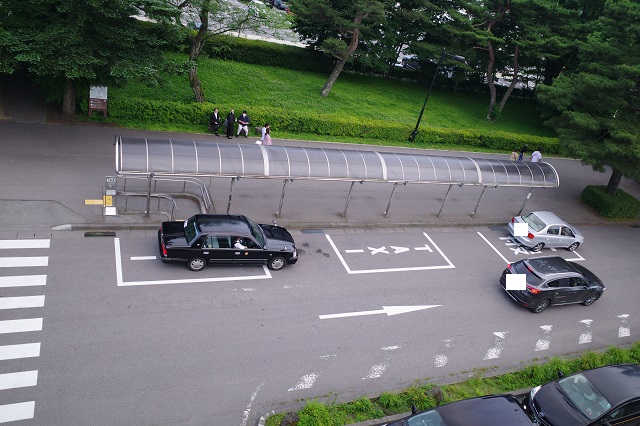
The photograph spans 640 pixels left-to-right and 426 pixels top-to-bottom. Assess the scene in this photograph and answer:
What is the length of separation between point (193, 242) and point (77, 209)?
5275 millimetres

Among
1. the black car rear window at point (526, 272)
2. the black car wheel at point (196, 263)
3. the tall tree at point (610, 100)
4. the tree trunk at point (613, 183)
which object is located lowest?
the black car wheel at point (196, 263)

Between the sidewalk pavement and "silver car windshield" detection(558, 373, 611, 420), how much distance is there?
9.85m

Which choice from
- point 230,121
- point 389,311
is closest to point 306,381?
point 389,311

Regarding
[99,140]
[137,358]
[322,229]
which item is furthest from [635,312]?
[99,140]

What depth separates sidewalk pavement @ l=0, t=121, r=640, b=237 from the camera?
57.1 feet

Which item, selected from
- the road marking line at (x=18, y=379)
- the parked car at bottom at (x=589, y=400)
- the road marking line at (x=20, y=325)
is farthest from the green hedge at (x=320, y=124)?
the parked car at bottom at (x=589, y=400)

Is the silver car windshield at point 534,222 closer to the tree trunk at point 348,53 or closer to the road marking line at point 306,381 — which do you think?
the road marking line at point 306,381

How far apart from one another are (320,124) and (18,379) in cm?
2126

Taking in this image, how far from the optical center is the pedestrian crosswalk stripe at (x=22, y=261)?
14438 millimetres

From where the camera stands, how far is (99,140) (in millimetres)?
22641

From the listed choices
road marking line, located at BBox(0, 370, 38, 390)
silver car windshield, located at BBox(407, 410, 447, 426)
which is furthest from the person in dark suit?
silver car windshield, located at BBox(407, 410, 447, 426)

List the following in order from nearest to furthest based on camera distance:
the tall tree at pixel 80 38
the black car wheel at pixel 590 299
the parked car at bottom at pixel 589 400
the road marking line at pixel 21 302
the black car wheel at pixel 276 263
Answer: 1. the parked car at bottom at pixel 589 400
2. the road marking line at pixel 21 302
3. the black car wheel at pixel 276 263
4. the black car wheel at pixel 590 299
5. the tall tree at pixel 80 38

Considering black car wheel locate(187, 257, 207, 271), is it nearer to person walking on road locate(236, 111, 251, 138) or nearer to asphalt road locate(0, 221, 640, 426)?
asphalt road locate(0, 221, 640, 426)

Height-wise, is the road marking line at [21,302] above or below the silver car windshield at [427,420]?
below
